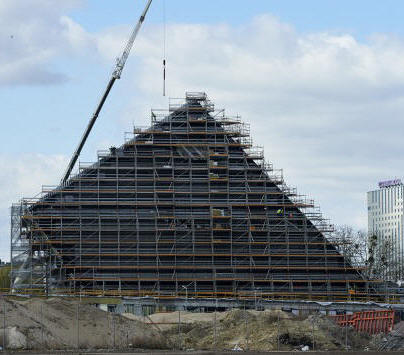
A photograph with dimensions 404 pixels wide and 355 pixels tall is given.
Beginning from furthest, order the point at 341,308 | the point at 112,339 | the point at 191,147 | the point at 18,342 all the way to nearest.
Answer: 1. the point at 191,147
2. the point at 341,308
3. the point at 112,339
4. the point at 18,342

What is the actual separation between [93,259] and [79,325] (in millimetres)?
71774

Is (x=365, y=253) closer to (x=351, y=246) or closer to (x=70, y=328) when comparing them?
(x=351, y=246)

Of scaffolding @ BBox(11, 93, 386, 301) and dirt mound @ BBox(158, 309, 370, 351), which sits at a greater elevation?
scaffolding @ BBox(11, 93, 386, 301)

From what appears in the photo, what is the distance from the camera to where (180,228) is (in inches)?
5950

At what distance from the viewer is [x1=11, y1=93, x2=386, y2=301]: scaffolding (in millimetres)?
148375

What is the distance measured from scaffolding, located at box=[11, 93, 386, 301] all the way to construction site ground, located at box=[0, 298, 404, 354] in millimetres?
58100

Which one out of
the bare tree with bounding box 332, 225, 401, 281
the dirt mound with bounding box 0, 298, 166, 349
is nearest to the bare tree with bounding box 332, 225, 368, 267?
the bare tree with bounding box 332, 225, 401, 281

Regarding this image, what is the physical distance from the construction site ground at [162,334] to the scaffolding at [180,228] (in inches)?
2287

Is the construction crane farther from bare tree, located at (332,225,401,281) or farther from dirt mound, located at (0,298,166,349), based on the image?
dirt mound, located at (0,298,166,349)

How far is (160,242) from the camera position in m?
150

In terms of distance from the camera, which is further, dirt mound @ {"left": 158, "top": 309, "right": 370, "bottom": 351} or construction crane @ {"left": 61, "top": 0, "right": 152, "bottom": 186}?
construction crane @ {"left": 61, "top": 0, "right": 152, "bottom": 186}

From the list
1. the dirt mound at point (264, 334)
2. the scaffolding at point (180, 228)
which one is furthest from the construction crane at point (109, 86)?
the dirt mound at point (264, 334)

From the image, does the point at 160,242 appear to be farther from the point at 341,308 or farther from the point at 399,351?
the point at 399,351

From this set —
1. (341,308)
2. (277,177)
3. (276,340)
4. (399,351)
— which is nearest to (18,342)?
(276,340)
